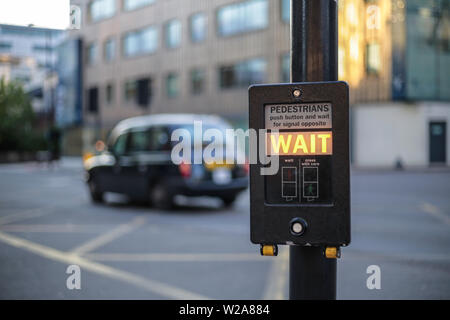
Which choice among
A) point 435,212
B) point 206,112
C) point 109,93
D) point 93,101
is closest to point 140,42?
point 109,93

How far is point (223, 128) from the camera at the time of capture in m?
11.1

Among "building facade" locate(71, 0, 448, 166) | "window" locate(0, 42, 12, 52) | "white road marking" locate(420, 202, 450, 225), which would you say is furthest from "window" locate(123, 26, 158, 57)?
"window" locate(0, 42, 12, 52)

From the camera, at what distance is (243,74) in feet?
110

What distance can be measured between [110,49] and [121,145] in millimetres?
34792

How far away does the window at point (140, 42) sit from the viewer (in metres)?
39.9

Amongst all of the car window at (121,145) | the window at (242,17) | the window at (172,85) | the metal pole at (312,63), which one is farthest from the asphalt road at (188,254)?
the window at (172,85)

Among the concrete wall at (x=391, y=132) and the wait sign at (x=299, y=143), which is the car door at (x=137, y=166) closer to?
the wait sign at (x=299, y=143)

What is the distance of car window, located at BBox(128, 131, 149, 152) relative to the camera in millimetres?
11328

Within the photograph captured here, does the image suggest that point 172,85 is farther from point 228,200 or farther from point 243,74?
point 228,200

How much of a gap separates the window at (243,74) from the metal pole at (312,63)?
30532mm

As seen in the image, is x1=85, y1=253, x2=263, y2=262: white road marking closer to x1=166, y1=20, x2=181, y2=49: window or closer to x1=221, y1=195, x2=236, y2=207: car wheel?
x1=221, y1=195, x2=236, y2=207: car wheel

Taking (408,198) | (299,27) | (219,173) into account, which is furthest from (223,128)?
(299,27)

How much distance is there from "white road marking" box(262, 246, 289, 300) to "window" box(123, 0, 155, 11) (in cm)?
3646

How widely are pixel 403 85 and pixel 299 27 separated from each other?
89.4 feet
